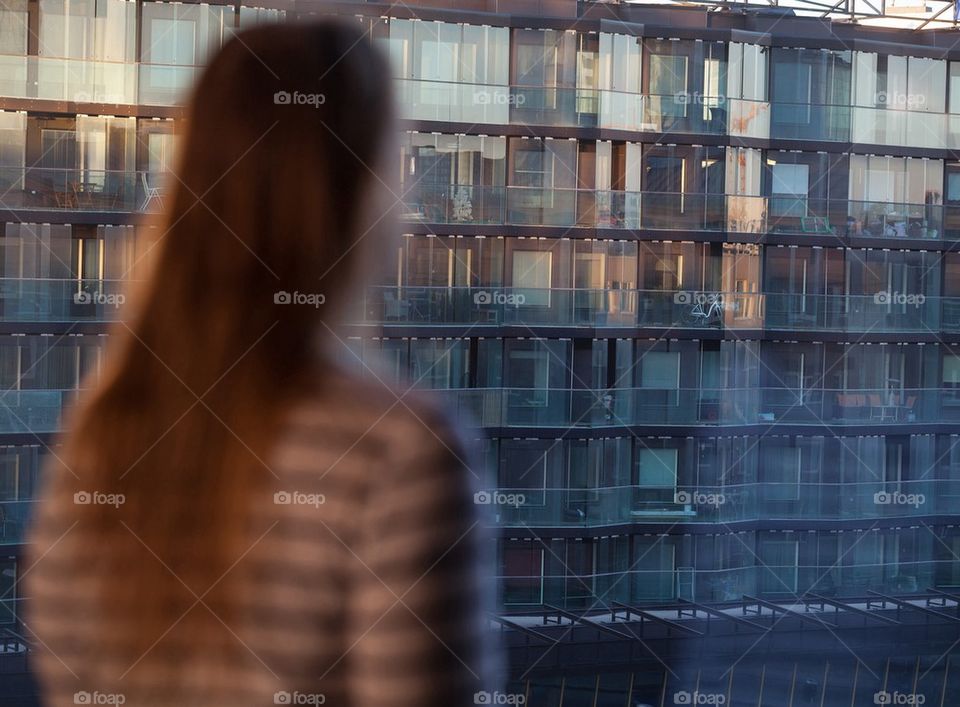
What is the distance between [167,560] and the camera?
1.74 feet

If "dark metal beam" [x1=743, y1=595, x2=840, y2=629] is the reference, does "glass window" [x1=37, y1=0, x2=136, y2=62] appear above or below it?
above

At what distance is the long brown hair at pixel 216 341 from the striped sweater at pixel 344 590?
0.5 inches

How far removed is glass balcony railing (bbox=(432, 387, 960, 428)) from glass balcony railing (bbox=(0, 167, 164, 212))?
0.84m

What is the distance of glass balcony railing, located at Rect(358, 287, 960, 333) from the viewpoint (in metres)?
2.55

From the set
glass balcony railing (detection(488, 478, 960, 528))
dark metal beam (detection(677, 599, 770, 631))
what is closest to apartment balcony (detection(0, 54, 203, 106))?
glass balcony railing (detection(488, 478, 960, 528))

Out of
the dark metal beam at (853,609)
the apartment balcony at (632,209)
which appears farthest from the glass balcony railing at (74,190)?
the dark metal beam at (853,609)

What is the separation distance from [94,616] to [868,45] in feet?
9.35

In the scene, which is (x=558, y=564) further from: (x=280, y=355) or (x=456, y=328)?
(x=280, y=355)

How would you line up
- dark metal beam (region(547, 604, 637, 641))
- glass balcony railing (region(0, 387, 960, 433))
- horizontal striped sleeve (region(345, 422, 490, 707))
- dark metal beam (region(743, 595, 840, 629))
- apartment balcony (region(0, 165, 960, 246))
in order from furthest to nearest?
dark metal beam (region(743, 595, 840, 629)) → dark metal beam (region(547, 604, 637, 641)) → glass balcony railing (region(0, 387, 960, 433)) → apartment balcony (region(0, 165, 960, 246)) → horizontal striped sleeve (region(345, 422, 490, 707))

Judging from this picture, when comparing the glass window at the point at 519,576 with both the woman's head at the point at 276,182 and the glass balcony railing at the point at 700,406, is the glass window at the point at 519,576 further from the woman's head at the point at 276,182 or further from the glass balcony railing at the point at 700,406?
the woman's head at the point at 276,182

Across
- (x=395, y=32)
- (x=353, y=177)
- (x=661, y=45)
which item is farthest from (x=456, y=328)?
(x=353, y=177)

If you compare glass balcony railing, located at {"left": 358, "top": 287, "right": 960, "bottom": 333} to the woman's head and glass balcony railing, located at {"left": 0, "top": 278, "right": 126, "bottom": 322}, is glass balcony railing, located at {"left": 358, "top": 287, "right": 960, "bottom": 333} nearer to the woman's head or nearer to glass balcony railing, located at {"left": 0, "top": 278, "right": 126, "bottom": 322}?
glass balcony railing, located at {"left": 0, "top": 278, "right": 126, "bottom": 322}

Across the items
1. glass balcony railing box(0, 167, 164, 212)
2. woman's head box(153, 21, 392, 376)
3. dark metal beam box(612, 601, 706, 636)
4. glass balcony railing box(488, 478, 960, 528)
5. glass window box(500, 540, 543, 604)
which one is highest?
glass balcony railing box(0, 167, 164, 212)

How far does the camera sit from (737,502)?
3477mm
